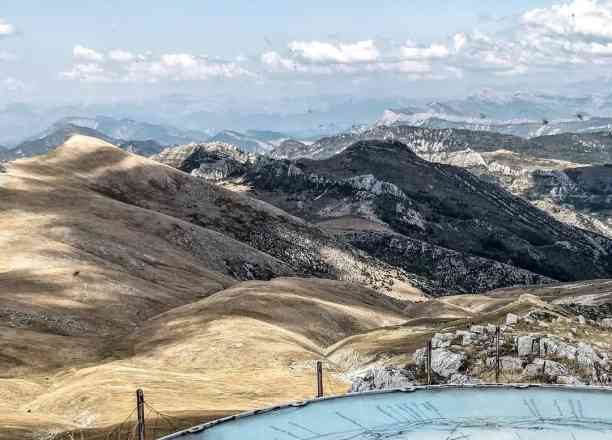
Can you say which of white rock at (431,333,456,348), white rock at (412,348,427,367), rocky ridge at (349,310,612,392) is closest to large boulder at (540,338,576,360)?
rocky ridge at (349,310,612,392)

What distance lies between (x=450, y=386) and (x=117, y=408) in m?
31.7

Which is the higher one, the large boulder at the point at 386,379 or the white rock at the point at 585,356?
the white rock at the point at 585,356

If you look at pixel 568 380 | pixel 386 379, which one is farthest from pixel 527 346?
pixel 386 379

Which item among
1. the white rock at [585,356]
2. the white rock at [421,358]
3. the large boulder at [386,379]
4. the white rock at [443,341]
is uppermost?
the white rock at [585,356]

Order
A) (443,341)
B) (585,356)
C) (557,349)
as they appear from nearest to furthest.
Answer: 1. (585,356)
2. (557,349)
3. (443,341)

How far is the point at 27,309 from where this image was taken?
94312 millimetres

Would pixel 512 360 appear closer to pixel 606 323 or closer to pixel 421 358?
pixel 421 358

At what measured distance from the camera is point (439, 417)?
34.4m

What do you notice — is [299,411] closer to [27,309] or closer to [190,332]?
[190,332]

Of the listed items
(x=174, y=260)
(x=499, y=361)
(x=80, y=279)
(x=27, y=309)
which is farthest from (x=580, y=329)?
(x=174, y=260)

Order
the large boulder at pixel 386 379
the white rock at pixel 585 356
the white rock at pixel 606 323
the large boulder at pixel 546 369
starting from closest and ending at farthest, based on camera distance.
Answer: the large boulder at pixel 546 369
the white rock at pixel 585 356
the large boulder at pixel 386 379
the white rock at pixel 606 323

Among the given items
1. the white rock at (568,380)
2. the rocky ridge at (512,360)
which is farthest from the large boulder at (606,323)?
the white rock at (568,380)

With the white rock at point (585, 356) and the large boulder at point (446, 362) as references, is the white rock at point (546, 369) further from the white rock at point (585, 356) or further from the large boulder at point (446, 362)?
the large boulder at point (446, 362)

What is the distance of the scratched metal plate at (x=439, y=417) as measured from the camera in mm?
32125
